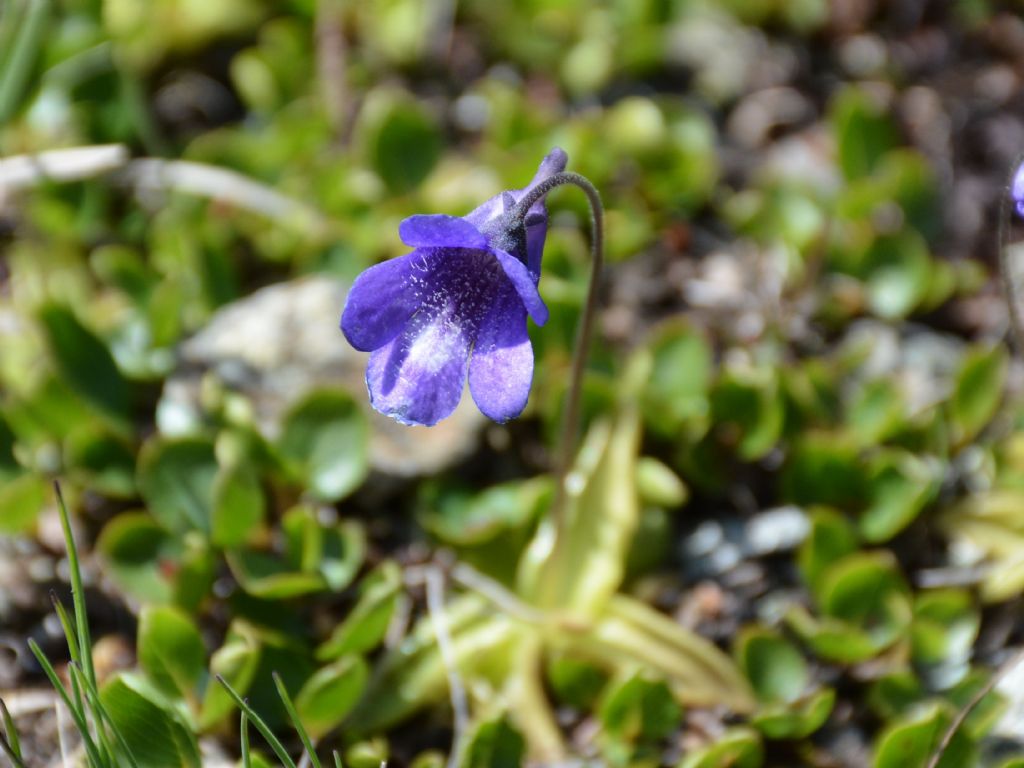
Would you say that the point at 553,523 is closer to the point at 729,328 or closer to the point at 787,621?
the point at 787,621

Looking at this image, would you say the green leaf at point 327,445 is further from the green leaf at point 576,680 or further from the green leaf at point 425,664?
the green leaf at point 576,680

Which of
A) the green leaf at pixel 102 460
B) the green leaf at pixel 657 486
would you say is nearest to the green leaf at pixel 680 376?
the green leaf at pixel 657 486

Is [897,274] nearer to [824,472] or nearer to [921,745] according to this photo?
[824,472]

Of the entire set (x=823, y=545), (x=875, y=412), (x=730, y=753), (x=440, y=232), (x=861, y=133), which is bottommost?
(x=730, y=753)

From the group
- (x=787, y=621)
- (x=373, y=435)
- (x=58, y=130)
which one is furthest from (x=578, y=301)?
(x=58, y=130)

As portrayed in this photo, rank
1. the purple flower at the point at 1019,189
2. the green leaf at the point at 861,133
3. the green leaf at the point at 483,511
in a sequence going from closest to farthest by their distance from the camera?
the purple flower at the point at 1019,189, the green leaf at the point at 483,511, the green leaf at the point at 861,133

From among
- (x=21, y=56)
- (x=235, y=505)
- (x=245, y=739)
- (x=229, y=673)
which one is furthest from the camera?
(x=21, y=56)

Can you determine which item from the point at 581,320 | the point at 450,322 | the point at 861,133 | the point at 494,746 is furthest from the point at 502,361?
the point at 861,133
